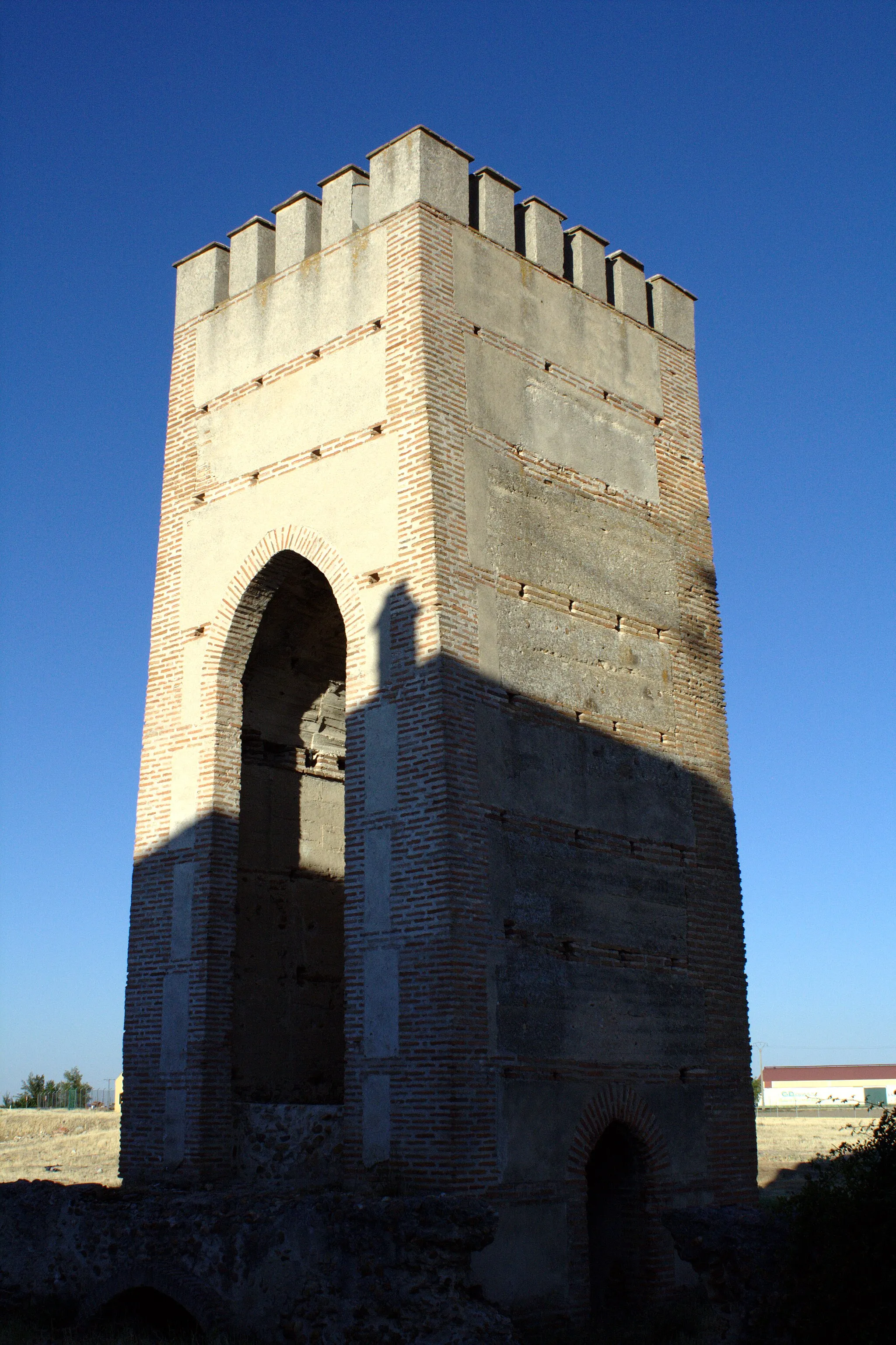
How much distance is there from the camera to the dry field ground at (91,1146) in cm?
2159

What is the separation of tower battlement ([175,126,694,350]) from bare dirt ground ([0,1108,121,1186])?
1086 cm

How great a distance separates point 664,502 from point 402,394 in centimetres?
360

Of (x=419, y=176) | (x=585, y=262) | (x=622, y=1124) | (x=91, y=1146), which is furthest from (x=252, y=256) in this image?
(x=91, y=1146)

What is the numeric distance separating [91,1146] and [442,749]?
61.3 feet

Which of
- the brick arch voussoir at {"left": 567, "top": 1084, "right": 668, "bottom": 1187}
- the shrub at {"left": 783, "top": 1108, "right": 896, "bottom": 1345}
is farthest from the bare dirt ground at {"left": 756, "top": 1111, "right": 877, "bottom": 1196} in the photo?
the brick arch voussoir at {"left": 567, "top": 1084, "right": 668, "bottom": 1187}

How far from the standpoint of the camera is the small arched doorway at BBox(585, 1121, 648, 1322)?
11.9m

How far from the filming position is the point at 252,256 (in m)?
14.4

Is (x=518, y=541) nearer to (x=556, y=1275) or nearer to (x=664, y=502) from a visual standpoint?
(x=664, y=502)

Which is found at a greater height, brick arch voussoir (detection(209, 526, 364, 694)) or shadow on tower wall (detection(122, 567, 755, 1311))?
brick arch voussoir (detection(209, 526, 364, 694))

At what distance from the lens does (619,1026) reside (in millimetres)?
12141

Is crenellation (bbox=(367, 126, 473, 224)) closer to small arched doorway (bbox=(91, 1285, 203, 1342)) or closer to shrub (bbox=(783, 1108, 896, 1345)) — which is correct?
shrub (bbox=(783, 1108, 896, 1345))

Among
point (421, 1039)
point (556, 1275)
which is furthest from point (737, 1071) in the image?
point (421, 1039)

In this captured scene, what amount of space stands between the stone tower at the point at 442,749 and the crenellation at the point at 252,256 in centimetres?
4

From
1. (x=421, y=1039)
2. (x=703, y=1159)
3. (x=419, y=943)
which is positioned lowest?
(x=703, y=1159)
